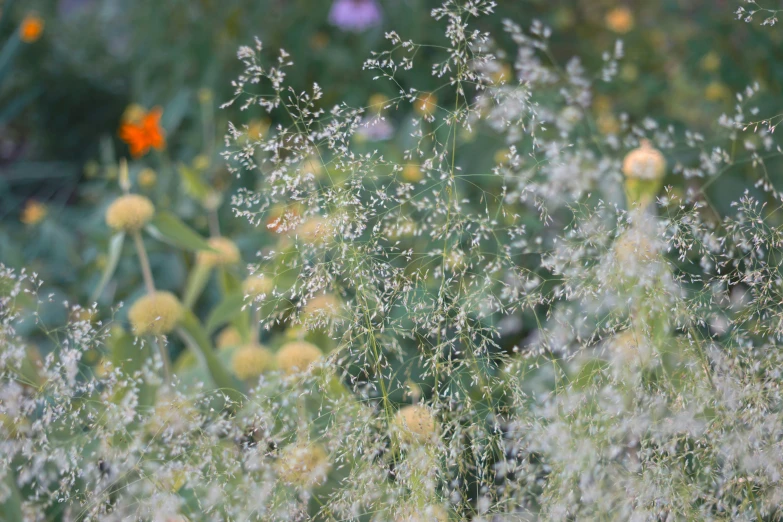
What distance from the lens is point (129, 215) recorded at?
929 millimetres

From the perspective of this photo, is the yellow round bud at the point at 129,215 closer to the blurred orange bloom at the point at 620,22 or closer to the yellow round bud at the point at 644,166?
the yellow round bud at the point at 644,166

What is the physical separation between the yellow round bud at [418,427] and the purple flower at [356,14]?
137cm

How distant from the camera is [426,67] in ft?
5.90

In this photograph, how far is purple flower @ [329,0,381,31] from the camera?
180cm

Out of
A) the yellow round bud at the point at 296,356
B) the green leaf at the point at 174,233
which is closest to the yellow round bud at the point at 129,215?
the green leaf at the point at 174,233

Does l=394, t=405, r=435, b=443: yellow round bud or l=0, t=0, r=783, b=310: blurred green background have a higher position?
l=394, t=405, r=435, b=443: yellow round bud

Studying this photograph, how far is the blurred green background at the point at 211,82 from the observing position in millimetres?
1543

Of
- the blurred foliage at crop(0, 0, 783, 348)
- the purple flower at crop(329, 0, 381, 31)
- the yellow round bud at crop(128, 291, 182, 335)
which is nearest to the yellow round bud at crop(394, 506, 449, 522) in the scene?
the yellow round bud at crop(128, 291, 182, 335)

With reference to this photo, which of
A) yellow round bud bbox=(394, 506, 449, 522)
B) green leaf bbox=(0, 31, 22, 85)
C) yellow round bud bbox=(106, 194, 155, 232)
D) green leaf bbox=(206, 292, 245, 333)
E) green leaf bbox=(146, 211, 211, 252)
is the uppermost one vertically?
yellow round bud bbox=(394, 506, 449, 522)

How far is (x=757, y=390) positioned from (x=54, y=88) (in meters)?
2.54

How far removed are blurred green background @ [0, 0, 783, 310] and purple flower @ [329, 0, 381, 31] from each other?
0.03 m

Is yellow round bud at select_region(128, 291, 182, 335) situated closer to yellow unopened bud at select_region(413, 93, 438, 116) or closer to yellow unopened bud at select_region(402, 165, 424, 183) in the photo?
yellow unopened bud at select_region(413, 93, 438, 116)

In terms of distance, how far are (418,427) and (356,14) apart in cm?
139

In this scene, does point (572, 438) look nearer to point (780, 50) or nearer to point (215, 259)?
point (215, 259)
